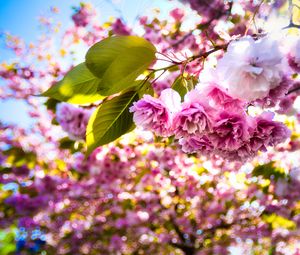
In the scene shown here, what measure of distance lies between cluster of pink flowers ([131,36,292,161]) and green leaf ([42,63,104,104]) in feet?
0.70

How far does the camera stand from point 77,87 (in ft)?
3.04

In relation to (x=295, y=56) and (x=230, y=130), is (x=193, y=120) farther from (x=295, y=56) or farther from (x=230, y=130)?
(x=295, y=56)

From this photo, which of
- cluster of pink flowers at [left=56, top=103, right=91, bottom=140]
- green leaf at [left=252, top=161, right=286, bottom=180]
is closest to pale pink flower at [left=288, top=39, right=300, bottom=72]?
cluster of pink flowers at [left=56, top=103, right=91, bottom=140]

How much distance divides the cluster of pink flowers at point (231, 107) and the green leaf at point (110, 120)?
0.13m

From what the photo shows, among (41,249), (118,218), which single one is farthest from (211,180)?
(41,249)

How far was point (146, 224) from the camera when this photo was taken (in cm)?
611

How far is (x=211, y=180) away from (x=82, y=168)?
259 cm

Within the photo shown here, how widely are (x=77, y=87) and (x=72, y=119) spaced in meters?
1.33

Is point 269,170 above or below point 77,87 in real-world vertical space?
below

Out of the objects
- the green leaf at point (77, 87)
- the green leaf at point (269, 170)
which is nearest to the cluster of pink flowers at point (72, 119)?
the green leaf at point (77, 87)

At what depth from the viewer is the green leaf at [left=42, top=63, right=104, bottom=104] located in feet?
3.03

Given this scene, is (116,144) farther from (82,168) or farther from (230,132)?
(230,132)

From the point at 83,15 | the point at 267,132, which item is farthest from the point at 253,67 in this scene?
the point at 83,15

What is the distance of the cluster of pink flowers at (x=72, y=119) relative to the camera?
208 cm
